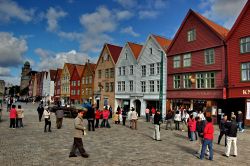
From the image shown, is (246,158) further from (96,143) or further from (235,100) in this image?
(235,100)

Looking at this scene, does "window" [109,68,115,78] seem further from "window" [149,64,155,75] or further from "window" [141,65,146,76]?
"window" [149,64,155,75]

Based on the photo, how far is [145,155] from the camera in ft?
38.6

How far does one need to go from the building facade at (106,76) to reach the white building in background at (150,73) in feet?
25.4

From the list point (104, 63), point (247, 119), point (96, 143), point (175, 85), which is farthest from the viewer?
point (104, 63)

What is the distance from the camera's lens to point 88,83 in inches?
2281

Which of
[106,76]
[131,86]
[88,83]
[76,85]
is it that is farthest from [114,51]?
[76,85]

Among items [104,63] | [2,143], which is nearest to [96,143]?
[2,143]

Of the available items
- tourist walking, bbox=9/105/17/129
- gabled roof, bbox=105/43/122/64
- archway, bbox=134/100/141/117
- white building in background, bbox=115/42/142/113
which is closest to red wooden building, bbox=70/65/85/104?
gabled roof, bbox=105/43/122/64

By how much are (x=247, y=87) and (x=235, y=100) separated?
3235mm

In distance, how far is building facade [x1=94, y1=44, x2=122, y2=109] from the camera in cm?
4925

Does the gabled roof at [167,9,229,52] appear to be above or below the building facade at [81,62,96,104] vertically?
above

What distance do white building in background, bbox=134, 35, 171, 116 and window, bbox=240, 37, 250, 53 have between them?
38.8 feet

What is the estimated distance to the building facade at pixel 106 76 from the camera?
4925 cm

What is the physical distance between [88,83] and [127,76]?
51.7 ft
